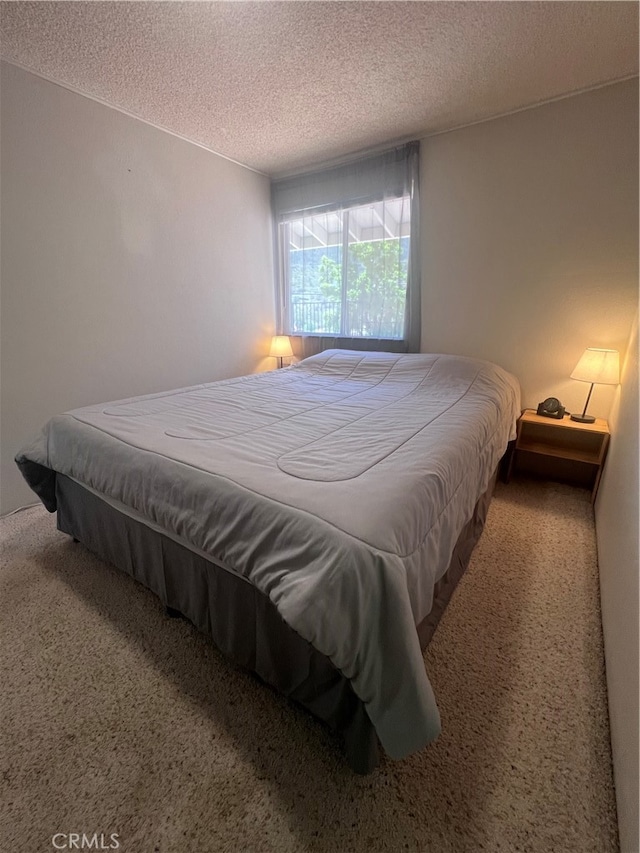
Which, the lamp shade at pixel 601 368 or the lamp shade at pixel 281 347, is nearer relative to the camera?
the lamp shade at pixel 601 368

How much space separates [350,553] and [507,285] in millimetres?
2536

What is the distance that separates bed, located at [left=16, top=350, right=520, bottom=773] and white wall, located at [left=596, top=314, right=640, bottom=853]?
1.55ft

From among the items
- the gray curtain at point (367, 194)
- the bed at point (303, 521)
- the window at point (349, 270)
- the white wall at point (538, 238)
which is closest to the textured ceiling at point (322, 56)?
the white wall at point (538, 238)

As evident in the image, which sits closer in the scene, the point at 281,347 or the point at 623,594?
the point at 623,594

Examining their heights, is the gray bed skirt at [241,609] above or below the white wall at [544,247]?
below

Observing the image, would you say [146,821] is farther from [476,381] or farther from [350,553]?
[476,381]

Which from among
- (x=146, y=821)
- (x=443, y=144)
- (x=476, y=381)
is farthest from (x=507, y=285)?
(x=146, y=821)

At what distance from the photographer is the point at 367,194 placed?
2922 millimetres

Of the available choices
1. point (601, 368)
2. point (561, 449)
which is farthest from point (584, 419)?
point (601, 368)

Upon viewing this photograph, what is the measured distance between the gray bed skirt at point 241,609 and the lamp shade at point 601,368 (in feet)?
3.89

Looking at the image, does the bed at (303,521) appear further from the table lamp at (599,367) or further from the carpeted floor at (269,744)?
the table lamp at (599,367)

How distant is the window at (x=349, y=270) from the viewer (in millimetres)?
2928

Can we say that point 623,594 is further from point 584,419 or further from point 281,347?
point 281,347
